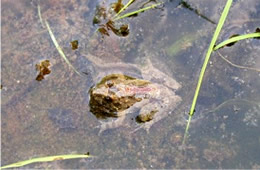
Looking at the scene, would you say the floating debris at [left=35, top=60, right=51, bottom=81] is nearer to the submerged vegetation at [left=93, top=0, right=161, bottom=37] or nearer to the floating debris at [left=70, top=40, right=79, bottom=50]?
the floating debris at [left=70, top=40, right=79, bottom=50]

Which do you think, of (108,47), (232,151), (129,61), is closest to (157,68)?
(129,61)

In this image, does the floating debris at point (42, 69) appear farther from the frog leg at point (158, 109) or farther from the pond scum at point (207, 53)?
the frog leg at point (158, 109)

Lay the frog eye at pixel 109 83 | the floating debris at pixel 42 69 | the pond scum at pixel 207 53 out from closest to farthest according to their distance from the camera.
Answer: the pond scum at pixel 207 53, the frog eye at pixel 109 83, the floating debris at pixel 42 69

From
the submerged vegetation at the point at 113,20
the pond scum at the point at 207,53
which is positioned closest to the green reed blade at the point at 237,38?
the pond scum at the point at 207,53

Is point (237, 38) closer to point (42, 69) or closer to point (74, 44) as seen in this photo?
point (74, 44)

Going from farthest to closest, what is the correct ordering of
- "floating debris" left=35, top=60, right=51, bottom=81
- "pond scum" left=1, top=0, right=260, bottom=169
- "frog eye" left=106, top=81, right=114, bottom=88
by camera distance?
"floating debris" left=35, top=60, right=51, bottom=81 → "frog eye" left=106, top=81, right=114, bottom=88 → "pond scum" left=1, top=0, right=260, bottom=169

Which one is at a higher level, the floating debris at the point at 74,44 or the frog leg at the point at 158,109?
the floating debris at the point at 74,44

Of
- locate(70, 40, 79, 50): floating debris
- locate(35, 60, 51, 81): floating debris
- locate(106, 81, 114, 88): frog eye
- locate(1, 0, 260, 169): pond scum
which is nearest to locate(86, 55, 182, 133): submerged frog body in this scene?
locate(106, 81, 114, 88): frog eye
